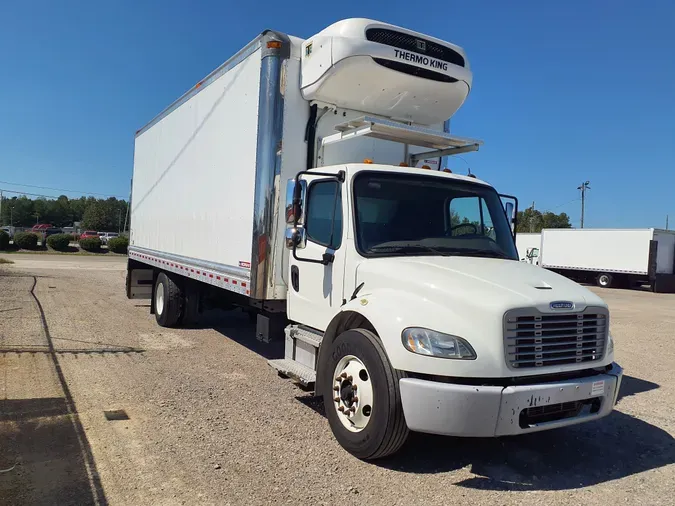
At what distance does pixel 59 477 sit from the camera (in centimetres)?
370

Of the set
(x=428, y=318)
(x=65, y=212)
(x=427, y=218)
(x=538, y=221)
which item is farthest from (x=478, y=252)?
(x=65, y=212)

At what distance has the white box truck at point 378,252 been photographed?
12.1 ft

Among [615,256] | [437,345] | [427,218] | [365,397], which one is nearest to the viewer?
[437,345]

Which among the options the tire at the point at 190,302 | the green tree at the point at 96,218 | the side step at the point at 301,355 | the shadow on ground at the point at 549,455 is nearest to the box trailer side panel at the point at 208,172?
A: the tire at the point at 190,302

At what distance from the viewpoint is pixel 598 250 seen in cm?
3030

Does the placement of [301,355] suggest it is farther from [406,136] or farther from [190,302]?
[190,302]

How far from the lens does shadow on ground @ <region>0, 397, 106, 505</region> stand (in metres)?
3.44

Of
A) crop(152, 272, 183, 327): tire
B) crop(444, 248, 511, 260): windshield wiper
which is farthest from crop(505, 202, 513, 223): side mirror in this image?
crop(152, 272, 183, 327): tire

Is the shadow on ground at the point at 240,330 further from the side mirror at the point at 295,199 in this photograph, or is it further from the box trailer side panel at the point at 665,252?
the box trailer side panel at the point at 665,252

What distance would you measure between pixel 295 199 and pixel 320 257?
0.60 metres

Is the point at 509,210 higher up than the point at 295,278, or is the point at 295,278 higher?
the point at 509,210

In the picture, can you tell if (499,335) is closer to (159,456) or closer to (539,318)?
(539,318)

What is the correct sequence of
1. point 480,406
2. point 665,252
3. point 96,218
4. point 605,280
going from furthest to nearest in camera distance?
point 96,218
point 605,280
point 665,252
point 480,406

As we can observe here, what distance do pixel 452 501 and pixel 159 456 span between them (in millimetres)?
2256
